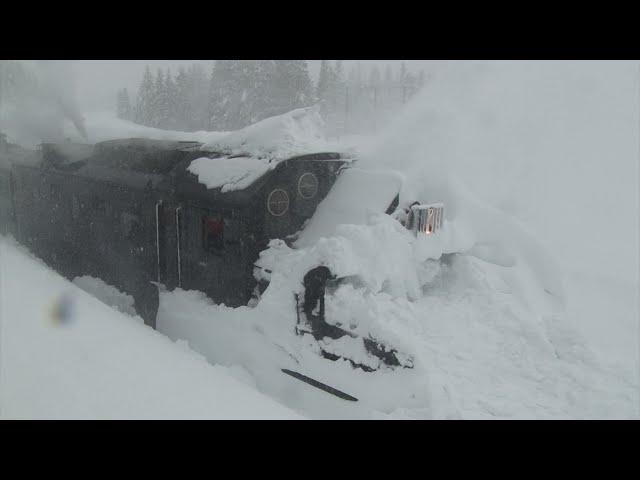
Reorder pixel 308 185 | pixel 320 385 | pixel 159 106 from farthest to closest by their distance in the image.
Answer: pixel 159 106, pixel 308 185, pixel 320 385

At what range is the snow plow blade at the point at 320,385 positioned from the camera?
5489 millimetres

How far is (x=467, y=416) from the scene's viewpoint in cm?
468

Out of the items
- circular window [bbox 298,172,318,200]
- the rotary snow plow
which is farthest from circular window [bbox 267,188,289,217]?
the rotary snow plow

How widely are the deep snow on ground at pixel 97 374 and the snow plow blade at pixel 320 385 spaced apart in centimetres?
178

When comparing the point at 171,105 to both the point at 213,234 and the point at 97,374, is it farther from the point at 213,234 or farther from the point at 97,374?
the point at 97,374

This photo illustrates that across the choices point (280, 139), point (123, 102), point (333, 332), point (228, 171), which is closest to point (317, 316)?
point (333, 332)

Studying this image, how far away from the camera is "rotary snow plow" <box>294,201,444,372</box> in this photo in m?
5.51

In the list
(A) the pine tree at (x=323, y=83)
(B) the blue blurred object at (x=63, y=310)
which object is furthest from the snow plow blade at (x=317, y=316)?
(A) the pine tree at (x=323, y=83)

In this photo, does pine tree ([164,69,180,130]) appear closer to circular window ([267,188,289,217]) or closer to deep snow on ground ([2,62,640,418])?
deep snow on ground ([2,62,640,418])

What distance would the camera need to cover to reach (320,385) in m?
5.74

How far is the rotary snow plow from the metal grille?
0.05 ft

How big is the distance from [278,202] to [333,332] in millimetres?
2178

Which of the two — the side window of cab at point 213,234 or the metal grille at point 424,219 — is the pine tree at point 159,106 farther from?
the metal grille at point 424,219

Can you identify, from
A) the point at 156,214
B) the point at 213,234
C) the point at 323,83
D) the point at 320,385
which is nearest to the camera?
the point at 320,385
